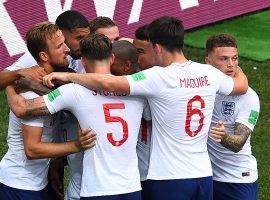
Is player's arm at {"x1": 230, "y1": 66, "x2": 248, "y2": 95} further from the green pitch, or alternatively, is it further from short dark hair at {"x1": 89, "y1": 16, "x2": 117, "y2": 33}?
the green pitch

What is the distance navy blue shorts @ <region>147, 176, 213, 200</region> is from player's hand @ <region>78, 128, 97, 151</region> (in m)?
0.63

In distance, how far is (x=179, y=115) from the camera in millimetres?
5727

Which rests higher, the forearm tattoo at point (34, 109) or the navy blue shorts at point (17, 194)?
the forearm tattoo at point (34, 109)

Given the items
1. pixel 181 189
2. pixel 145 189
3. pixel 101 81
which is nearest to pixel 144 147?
pixel 145 189

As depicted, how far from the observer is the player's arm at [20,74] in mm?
5801

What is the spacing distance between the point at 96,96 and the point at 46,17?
6905 millimetres

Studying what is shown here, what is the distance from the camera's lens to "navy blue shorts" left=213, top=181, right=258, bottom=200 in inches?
262

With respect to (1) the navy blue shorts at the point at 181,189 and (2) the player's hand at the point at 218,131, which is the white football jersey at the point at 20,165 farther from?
(2) the player's hand at the point at 218,131

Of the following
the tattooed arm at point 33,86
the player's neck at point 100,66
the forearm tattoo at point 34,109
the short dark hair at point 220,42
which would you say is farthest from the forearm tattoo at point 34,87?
the short dark hair at point 220,42

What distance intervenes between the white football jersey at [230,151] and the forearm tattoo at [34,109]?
5.47 ft

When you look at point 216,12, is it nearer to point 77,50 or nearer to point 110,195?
point 77,50

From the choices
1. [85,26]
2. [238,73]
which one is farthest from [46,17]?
[238,73]

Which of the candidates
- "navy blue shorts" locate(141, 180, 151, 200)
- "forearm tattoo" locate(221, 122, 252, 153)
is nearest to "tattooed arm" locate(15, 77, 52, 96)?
"navy blue shorts" locate(141, 180, 151, 200)

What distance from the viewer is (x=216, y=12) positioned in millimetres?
14594
